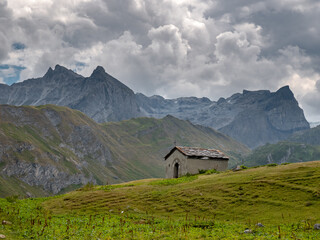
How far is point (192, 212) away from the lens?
29453 millimetres

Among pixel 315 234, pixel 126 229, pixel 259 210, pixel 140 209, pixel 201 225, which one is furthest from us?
pixel 140 209

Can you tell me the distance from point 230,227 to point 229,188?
12.9 meters

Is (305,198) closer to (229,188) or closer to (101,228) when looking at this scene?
(229,188)

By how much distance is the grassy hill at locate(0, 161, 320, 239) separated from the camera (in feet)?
63.3

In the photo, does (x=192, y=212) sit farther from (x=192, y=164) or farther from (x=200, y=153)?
(x=200, y=153)

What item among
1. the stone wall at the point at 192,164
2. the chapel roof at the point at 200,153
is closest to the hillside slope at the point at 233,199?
the stone wall at the point at 192,164

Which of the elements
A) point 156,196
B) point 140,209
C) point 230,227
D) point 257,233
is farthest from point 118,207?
point 257,233

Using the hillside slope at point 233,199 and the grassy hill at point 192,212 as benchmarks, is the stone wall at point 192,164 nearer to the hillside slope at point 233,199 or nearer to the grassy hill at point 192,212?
the grassy hill at point 192,212

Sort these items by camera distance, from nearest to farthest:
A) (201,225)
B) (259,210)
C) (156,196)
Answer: (201,225) < (259,210) < (156,196)

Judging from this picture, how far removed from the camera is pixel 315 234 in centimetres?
1831

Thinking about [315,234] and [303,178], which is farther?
[303,178]

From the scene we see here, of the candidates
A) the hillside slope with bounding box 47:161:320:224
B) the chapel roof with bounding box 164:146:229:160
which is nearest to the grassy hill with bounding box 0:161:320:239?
the hillside slope with bounding box 47:161:320:224

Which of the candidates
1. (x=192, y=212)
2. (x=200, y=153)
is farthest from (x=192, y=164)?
(x=192, y=212)

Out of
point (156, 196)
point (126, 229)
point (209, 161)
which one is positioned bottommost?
point (126, 229)
